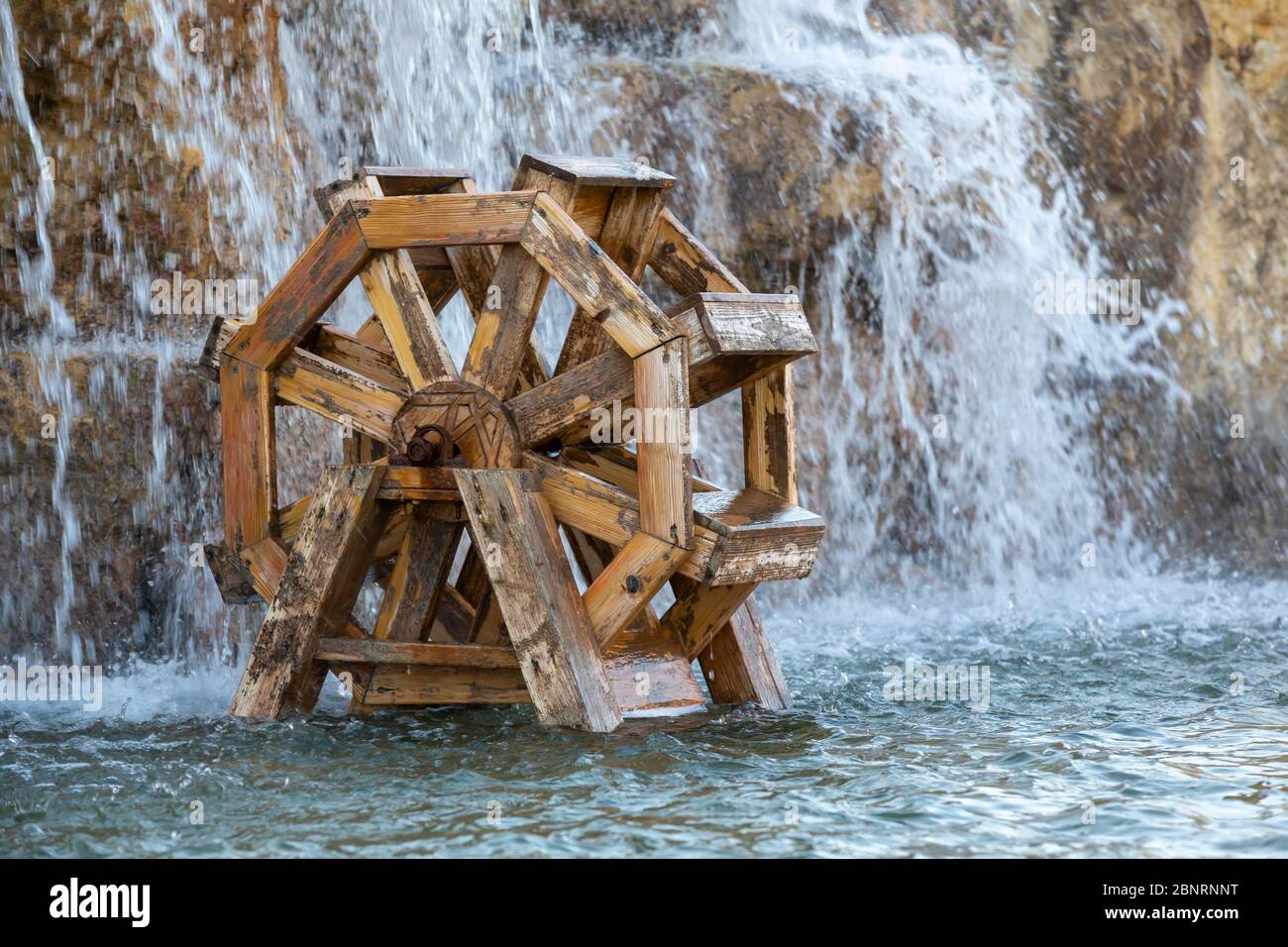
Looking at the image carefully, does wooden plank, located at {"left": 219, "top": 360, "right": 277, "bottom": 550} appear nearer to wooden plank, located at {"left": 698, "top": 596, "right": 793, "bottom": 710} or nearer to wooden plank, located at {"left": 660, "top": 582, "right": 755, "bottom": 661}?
wooden plank, located at {"left": 660, "top": 582, "right": 755, "bottom": 661}

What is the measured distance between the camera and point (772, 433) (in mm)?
6406

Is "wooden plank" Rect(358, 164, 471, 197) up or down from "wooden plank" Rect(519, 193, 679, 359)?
up

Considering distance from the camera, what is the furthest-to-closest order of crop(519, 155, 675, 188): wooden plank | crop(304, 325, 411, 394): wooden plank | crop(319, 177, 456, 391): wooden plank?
crop(304, 325, 411, 394): wooden plank < crop(319, 177, 456, 391): wooden plank < crop(519, 155, 675, 188): wooden plank

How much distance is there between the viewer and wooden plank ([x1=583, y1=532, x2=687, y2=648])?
5695 mm

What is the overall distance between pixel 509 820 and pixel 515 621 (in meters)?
1.15

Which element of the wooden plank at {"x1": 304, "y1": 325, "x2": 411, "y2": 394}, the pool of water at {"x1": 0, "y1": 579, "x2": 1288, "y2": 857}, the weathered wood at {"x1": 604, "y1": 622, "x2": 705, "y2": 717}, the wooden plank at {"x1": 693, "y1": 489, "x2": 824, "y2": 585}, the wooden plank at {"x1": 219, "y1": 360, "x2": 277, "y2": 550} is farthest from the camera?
the wooden plank at {"x1": 304, "y1": 325, "x2": 411, "y2": 394}

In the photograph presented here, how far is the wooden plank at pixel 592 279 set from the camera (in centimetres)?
567

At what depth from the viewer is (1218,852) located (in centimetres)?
446

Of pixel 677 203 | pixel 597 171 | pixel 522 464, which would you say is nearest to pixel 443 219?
pixel 597 171

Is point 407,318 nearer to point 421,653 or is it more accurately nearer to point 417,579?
point 417,579

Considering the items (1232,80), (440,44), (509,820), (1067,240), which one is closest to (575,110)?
(440,44)

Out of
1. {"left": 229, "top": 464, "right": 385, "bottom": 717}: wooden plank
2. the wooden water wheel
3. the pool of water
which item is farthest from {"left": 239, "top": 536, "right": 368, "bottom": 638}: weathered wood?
the pool of water

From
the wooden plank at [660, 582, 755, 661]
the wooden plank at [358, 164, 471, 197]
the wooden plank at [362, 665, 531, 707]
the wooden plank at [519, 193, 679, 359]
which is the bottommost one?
Answer: the wooden plank at [362, 665, 531, 707]

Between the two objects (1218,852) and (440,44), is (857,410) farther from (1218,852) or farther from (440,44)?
(1218,852)
